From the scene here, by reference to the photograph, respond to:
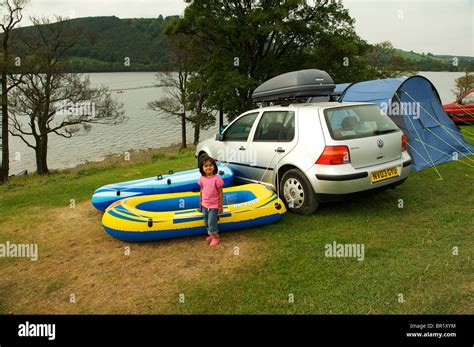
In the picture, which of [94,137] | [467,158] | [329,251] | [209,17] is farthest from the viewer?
[94,137]

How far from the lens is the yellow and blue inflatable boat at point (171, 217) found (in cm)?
517

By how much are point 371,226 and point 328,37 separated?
70.6 ft

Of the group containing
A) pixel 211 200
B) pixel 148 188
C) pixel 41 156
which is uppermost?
pixel 211 200

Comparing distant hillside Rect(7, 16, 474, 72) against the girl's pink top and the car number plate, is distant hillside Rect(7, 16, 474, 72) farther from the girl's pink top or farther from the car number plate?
the car number plate

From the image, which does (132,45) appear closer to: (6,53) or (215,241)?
(6,53)

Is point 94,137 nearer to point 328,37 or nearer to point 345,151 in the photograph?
point 328,37

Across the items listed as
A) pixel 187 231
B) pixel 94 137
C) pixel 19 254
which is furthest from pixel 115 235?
pixel 94 137

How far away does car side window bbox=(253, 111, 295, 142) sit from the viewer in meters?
6.22

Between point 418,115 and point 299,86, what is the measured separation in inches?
162

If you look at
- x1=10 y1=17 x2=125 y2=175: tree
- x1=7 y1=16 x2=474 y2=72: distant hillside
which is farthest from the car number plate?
x1=7 y1=16 x2=474 y2=72: distant hillside

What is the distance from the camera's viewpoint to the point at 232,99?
23.6 metres

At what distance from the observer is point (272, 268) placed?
14.4ft

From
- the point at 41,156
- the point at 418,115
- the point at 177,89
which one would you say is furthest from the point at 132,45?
the point at 418,115

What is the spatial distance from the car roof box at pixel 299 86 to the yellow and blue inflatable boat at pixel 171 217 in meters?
2.13
